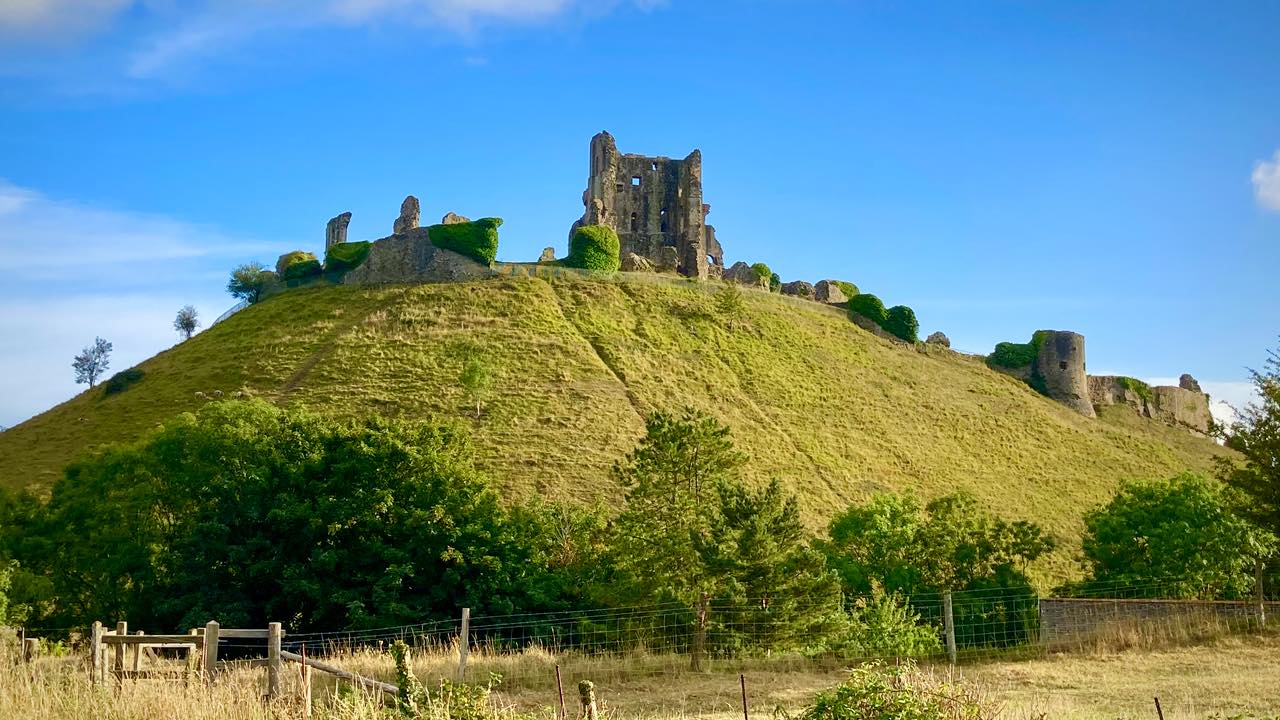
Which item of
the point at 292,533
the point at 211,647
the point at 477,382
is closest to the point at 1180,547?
the point at 292,533

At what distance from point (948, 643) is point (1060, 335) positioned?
62441 millimetres

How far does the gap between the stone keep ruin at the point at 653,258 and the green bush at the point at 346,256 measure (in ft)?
0.20

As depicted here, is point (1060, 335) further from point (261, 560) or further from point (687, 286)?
point (261, 560)

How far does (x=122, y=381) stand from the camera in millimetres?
58062

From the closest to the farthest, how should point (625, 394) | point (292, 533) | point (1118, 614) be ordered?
point (1118, 614) → point (292, 533) → point (625, 394)

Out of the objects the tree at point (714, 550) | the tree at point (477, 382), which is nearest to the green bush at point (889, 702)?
the tree at point (714, 550)

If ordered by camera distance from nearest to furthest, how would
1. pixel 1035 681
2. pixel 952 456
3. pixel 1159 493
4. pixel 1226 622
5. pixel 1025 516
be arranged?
pixel 1035 681 → pixel 1226 622 → pixel 1159 493 → pixel 1025 516 → pixel 952 456

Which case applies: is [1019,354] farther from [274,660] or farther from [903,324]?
[274,660]

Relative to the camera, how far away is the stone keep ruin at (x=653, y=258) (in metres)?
66.2

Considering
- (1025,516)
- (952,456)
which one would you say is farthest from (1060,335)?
(1025,516)

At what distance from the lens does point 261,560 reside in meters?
30.7

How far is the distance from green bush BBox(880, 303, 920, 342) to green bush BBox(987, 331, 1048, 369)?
6.55 meters

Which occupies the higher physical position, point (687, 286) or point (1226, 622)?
point (687, 286)

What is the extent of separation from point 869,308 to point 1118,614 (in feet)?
179
